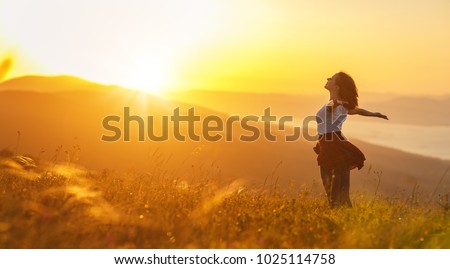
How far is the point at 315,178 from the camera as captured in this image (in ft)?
38.3

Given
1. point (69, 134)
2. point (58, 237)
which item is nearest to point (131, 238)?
point (58, 237)

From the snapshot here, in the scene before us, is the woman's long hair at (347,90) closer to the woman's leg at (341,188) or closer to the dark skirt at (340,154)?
the dark skirt at (340,154)

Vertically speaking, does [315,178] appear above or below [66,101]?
below

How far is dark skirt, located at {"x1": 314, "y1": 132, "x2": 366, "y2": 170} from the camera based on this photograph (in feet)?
36.5

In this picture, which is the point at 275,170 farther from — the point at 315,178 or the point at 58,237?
the point at 58,237

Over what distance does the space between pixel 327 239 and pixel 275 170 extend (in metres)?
3.09

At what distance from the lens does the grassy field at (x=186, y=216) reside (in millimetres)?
7941

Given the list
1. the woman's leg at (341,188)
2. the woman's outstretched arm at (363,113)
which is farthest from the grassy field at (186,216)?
the woman's outstretched arm at (363,113)

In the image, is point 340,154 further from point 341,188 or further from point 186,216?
point 186,216

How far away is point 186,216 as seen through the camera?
873 centimetres

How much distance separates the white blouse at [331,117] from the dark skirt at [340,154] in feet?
0.40

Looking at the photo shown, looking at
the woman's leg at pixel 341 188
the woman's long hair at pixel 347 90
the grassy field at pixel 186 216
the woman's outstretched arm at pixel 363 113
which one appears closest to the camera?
the grassy field at pixel 186 216

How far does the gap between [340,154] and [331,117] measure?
621 millimetres

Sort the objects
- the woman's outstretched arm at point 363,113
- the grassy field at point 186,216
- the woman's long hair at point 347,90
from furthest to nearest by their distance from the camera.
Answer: the woman's long hair at point 347,90 < the woman's outstretched arm at point 363,113 < the grassy field at point 186,216
